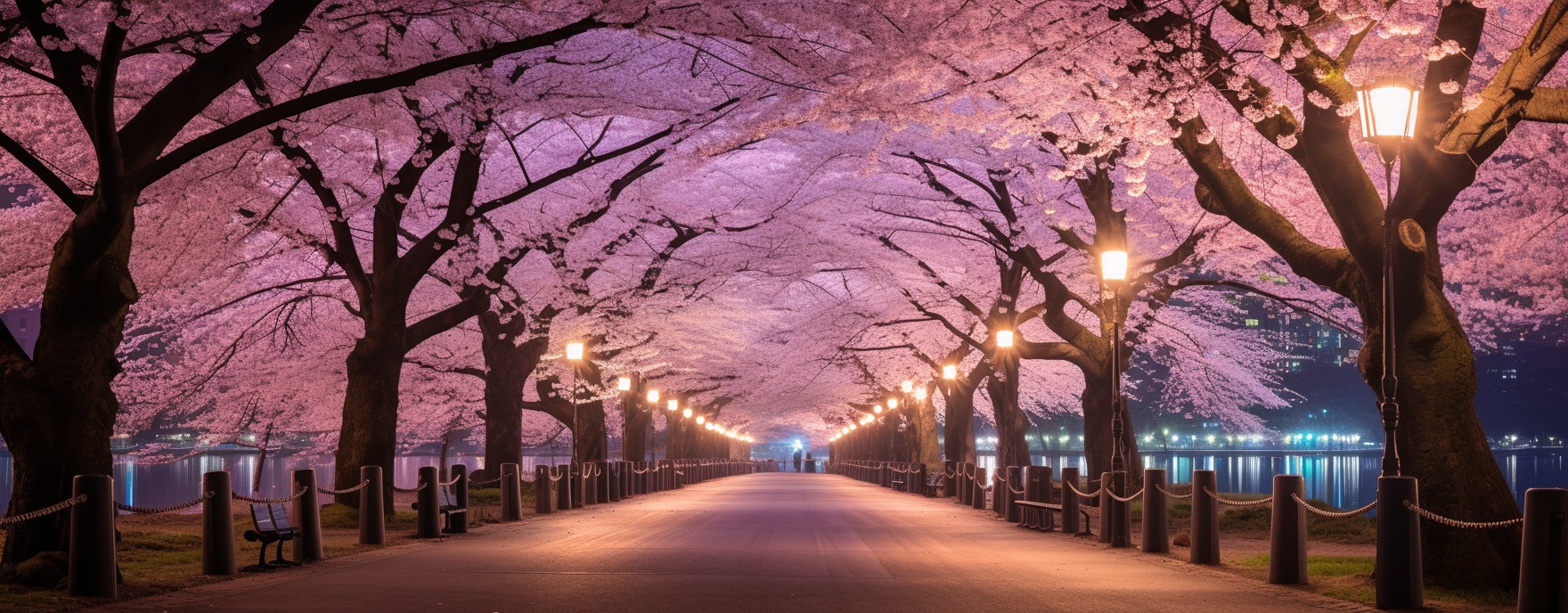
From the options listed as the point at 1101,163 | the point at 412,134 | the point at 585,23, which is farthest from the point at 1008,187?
the point at 585,23

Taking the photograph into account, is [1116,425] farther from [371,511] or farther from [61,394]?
[61,394]

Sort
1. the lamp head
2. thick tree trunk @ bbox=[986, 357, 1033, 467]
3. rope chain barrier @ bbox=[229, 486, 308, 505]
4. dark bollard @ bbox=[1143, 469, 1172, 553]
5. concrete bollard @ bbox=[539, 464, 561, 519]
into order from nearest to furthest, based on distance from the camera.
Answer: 1. rope chain barrier @ bbox=[229, 486, 308, 505]
2. dark bollard @ bbox=[1143, 469, 1172, 553]
3. concrete bollard @ bbox=[539, 464, 561, 519]
4. the lamp head
5. thick tree trunk @ bbox=[986, 357, 1033, 467]

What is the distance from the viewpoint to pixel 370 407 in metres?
22.2

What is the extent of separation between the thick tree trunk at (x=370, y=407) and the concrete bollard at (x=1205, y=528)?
43.6ft

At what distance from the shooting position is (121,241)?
12.7 m

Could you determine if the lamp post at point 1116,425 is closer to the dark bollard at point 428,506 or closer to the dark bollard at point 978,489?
the dark bollard at point 428,506

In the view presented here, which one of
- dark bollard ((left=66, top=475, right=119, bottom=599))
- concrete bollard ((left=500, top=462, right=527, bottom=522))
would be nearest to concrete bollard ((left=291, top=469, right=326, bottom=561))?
dark bollard ((left=66, top=475, right=119, bottom=599))

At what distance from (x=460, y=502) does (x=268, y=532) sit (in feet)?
23.2

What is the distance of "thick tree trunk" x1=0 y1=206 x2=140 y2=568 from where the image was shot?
463 inches

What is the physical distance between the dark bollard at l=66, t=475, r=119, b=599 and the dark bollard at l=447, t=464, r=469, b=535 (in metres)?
9.16

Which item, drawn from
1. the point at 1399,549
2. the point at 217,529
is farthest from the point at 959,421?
the point at 217,529

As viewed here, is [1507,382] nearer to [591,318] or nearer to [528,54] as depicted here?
[591,318]

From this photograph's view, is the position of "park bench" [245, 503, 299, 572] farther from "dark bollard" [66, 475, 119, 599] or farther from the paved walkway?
"dark bollard" [66, 475, 119, 599]

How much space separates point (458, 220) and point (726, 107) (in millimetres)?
5850
